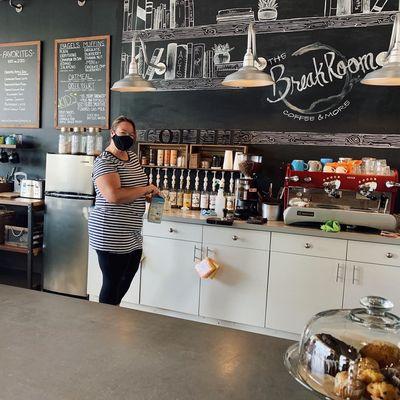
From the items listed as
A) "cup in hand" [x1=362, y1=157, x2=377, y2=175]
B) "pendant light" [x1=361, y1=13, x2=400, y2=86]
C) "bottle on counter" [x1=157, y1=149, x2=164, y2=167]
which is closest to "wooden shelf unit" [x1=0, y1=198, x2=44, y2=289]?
"bottle on counter" [x1=157, y1=149, x2=164, y2=167]

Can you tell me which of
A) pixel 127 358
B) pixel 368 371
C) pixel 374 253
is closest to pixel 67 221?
pixel 374 253

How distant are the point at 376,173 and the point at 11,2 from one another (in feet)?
13.5

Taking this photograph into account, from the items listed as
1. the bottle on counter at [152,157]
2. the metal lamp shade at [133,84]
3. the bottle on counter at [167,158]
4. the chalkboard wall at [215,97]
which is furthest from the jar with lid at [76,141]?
the metal lamp shade at [133,84]

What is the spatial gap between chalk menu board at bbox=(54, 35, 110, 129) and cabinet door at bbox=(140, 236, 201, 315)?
154cm

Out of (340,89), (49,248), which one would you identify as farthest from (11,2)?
(340,89)

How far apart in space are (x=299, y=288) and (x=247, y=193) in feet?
2.75

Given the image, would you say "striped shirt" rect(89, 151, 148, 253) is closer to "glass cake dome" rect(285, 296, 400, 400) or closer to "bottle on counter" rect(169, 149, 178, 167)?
"bottle on counter" rect(169, 149, 178, 167)

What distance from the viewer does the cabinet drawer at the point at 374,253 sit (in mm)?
2912

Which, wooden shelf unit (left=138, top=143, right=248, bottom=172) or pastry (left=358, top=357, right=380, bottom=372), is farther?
wooden shelf unit (left=138, top=143, right=248, bottom=172)

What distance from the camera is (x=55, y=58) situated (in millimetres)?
4590

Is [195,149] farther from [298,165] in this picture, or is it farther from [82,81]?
[82,81]

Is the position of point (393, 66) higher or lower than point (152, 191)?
higher

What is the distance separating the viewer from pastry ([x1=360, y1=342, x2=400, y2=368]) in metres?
0.92

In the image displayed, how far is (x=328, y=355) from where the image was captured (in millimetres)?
977
